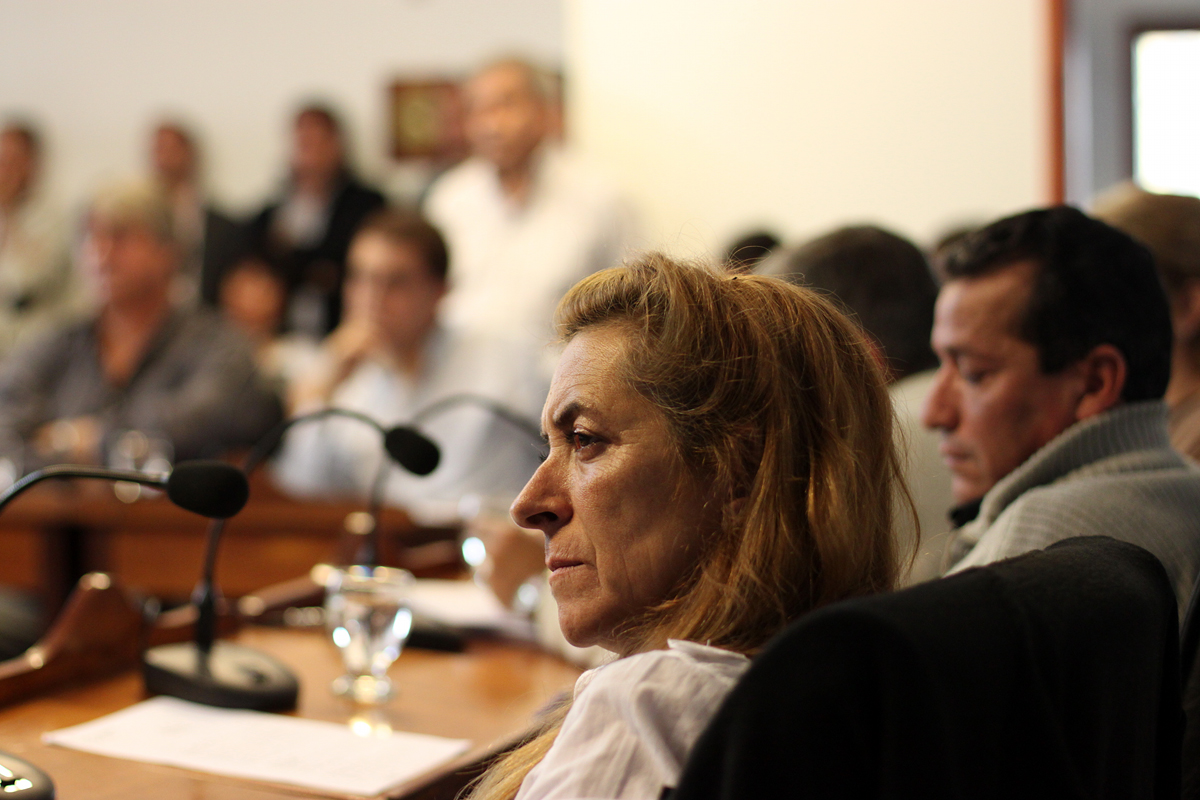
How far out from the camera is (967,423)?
1.52 metres

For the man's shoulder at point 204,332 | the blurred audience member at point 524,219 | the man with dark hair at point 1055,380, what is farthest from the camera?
the blurred audience member at point 524,219

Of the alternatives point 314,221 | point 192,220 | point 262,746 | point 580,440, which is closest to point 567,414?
point 580,440

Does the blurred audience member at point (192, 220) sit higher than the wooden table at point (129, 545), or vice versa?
the blurred audience member at point (192, 220)

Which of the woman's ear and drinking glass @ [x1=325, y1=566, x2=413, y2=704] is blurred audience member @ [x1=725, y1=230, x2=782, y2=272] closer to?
the woman's ear

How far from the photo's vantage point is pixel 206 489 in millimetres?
1189

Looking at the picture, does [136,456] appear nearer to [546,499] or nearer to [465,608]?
[465,608]

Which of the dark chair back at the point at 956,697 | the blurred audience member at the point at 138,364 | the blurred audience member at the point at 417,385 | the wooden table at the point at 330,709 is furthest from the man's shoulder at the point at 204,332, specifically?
the dark chair back at the point at 956,697

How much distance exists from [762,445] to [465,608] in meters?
1.07

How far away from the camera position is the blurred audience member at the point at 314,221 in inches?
214

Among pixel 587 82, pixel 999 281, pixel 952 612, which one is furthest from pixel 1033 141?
pixel 952 612

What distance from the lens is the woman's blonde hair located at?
887 millimetres

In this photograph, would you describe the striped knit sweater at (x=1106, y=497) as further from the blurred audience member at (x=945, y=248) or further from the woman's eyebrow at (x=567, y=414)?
the woman's eyebrow at (x=567, y=414)

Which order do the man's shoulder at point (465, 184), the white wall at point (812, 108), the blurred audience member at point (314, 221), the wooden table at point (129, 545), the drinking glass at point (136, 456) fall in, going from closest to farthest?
the wooden table at point (129, 545)
the drinking glass at point (136, 456)
the white wall at point (812, 108)
the man's shoulder at point (465, 184)
the blurred audience member at point (314, 221)

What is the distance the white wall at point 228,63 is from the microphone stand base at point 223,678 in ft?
14.9
